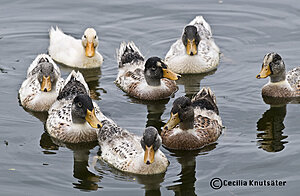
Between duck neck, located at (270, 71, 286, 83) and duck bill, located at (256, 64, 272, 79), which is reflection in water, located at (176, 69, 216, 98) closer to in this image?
duck bill, located at (256, 64, 272, 79)

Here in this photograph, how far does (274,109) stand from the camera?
14344 mm

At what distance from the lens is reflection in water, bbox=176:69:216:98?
15.4 metres

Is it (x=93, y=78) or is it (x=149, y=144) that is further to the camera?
(x=93, y=78)

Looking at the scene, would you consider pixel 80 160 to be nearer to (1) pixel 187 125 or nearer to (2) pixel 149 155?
(2) pixel 149 155

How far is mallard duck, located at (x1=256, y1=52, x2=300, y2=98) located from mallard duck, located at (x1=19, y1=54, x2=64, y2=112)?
414cm

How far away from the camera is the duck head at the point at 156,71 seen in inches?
583

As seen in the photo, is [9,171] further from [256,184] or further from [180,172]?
[256,184]

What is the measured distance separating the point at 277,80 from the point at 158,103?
2525 mm

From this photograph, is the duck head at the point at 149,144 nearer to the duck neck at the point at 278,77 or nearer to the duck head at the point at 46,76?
the duck head at the point at 46,76

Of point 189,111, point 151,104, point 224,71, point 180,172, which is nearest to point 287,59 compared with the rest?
point 224,71

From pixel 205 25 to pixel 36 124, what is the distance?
5.69m

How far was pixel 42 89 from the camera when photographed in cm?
1420

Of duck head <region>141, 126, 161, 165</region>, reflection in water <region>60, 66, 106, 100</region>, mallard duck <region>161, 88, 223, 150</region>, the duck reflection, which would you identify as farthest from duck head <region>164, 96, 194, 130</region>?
reflection in water <region>60, 66, 106, 100</region>

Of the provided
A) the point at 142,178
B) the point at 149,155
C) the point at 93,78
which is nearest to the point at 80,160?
the point at 142,178
